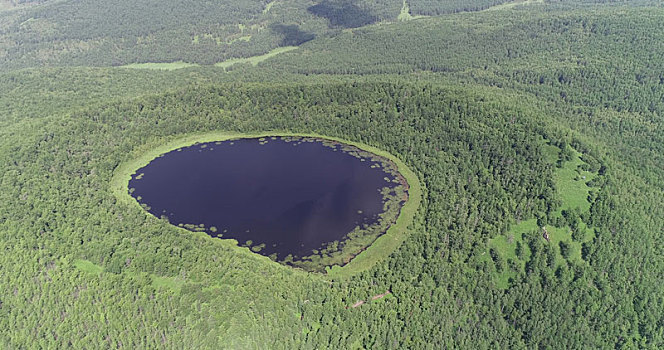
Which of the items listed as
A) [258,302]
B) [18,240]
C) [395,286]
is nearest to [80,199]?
[18,240]

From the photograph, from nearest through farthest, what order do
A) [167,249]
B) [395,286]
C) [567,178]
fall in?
[395,286] < [167,249] < [567,178]

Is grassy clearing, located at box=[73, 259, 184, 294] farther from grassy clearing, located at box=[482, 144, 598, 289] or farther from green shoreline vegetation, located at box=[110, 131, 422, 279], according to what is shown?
grassy clearing, located at box=[482, 144, 598, 289]

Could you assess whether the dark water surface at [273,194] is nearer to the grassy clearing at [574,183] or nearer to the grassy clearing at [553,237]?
the grassy clearing at [553,237]

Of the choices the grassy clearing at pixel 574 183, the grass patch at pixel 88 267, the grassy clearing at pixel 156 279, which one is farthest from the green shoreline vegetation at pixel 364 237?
the grassy clearing at pixel 574 183

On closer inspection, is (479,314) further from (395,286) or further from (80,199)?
(80,199)

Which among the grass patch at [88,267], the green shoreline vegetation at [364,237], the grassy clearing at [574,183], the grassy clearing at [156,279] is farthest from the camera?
the grassy clearing at [574,183]

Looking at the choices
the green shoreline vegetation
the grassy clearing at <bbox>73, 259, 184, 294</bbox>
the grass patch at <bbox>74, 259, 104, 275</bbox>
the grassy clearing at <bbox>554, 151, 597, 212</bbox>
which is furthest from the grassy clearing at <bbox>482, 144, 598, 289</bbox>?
the grass patch at <bbox>74, 259, 104, 275</bbox>
